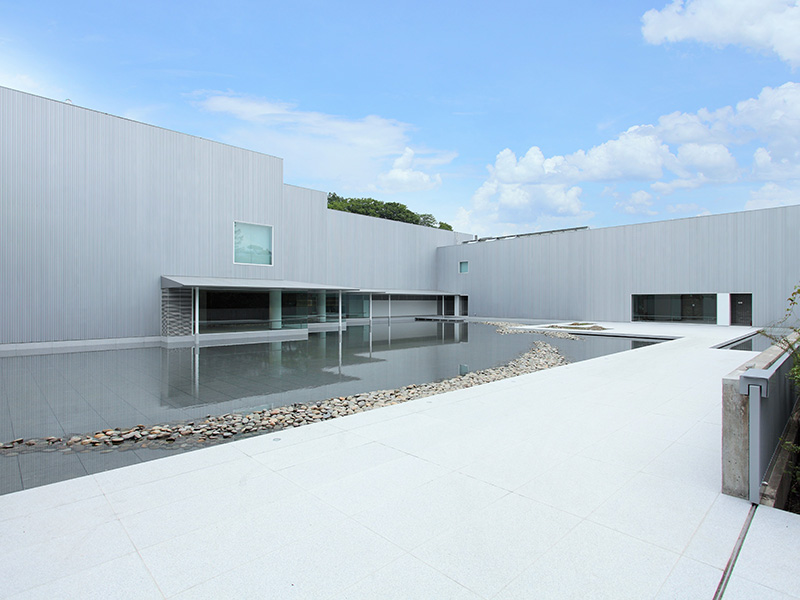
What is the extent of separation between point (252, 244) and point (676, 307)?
21.8 metres

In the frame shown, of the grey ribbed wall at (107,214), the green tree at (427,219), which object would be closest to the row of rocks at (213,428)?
the grey ribbed wall at (107,214)

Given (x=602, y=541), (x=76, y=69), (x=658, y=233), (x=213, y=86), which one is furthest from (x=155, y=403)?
(x=658, y=233)

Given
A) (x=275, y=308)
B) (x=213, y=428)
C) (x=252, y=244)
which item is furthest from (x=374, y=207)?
(x=213, y=428)

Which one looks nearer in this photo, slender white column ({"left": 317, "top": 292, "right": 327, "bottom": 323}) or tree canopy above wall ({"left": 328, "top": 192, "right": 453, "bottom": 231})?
slender white column ({"left": 317, "top": 292, "right": 327, "bottom": 323})

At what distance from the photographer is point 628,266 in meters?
24.0

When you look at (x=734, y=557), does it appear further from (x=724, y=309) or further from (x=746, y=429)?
(x=724, y=309)

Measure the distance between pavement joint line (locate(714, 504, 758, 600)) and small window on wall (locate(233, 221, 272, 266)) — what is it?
19.1 meters

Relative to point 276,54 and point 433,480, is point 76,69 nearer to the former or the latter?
point 276,54

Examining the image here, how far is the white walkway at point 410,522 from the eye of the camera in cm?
207

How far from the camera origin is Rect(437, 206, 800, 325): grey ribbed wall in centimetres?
1975

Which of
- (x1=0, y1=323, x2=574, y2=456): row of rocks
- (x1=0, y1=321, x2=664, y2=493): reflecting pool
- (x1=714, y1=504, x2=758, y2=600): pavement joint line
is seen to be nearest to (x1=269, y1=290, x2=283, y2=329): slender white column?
(x1=0, y1=321, x2=664, y2=493): reflecting pool

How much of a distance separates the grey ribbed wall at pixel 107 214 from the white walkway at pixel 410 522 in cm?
1437

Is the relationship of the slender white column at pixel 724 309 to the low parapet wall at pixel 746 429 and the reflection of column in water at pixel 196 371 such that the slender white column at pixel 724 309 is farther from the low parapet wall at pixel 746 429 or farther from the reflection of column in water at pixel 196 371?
the reflection of column in water at pixel 196 371

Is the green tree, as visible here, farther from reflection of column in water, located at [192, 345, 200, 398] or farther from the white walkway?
the white walkway
